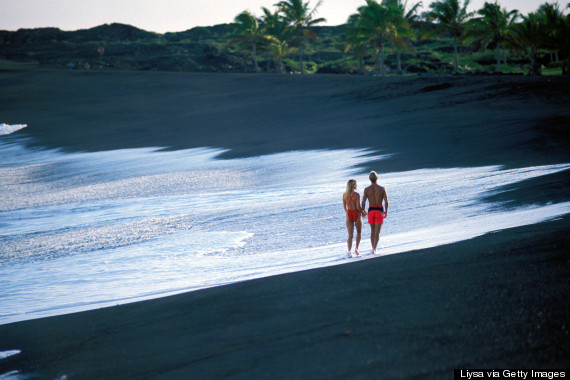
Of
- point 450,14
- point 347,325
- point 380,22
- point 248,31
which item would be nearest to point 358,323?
→ point 347,325

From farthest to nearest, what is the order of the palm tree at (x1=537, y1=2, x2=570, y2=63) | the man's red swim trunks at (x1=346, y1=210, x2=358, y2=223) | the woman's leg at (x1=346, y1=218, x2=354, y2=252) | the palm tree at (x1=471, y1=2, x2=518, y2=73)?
the palm tree at (x1=471, y1=2, x2=518, y2=73) < the palm tree at (x1=537, y1=2, x2=570, y2=63) < the man's red swim trunks at (x1=346, y1=210, x2=358, y2=223) < the woman's leg at (x1=346, y1=218, x2=354, y2=252)

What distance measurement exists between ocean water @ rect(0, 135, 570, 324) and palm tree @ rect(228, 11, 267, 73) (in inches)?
1610

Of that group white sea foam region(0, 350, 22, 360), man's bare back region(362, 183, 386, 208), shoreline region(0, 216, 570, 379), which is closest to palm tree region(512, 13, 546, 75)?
man's bare back region(362, 183, 386, 208)

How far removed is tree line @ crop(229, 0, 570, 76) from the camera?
141ft

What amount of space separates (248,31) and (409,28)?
18811 millimetres

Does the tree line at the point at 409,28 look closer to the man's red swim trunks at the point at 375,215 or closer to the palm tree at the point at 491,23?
the palm tree at the point at 491,23

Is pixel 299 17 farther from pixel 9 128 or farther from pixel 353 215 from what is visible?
pixel 353 215

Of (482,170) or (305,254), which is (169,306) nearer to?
(305,254)

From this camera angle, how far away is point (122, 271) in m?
9.68

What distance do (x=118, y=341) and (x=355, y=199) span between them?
4218mm

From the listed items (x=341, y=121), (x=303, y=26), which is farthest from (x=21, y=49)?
(x=341, y=121)

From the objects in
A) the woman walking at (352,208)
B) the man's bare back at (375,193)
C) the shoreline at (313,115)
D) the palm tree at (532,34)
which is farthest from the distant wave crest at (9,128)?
the palm tree at (532,34)

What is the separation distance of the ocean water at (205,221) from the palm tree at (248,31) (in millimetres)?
40902

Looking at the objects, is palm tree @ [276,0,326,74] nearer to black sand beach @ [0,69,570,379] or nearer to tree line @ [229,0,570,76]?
tree line @ [229,0,570,76]
